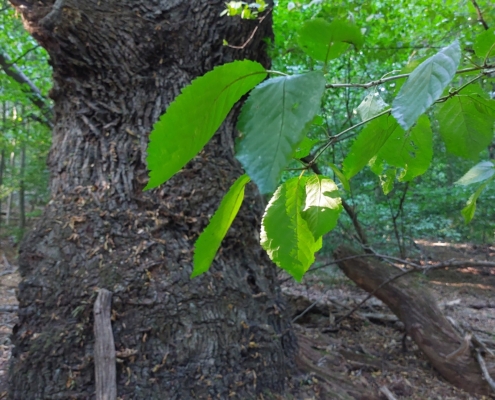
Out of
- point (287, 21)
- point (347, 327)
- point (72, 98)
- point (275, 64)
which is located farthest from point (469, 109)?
point (287, 21)

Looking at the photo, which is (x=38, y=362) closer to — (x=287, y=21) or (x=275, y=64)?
(x=275, y=64)

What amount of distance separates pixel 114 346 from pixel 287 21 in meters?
5.62

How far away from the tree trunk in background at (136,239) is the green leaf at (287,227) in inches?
61.9

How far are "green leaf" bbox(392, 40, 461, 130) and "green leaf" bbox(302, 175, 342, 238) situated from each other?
0.61 ft

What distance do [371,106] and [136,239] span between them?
173 cm

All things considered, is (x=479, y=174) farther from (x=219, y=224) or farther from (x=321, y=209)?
(x=219, y=224)

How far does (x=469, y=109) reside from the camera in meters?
0.54

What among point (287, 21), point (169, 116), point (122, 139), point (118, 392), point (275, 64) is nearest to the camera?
point (169, 116)

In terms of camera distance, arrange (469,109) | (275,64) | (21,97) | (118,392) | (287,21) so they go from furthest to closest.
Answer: (21,97) → (287,21) → (275,64) → (118,392) → (469,109)

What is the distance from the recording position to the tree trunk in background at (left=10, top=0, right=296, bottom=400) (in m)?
1.82

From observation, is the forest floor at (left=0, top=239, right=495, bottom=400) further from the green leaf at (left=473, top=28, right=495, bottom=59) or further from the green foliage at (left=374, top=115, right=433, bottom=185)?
the green leaf at (left=473, top=28, right=495, bottom=59)

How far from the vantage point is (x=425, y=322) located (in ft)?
10.5

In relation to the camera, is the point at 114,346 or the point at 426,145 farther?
the point at 114,346

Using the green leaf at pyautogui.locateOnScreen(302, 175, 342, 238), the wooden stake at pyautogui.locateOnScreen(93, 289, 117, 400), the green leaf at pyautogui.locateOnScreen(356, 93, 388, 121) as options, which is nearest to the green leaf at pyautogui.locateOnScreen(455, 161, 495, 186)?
the green leaf at pyautogui.locateOnScreen(356, 93, 388, 121)
